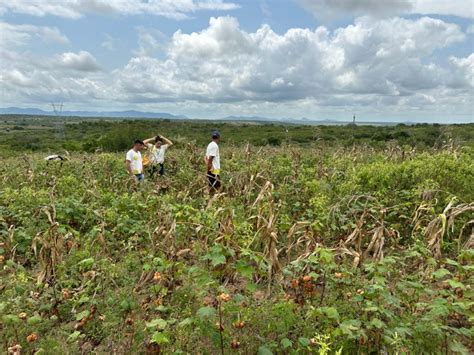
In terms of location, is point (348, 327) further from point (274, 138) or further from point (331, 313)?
point (274, 138)

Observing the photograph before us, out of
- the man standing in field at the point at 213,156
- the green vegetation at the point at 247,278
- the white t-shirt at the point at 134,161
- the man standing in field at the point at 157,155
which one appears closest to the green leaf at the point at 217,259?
the green vegetation at the point at 247,278

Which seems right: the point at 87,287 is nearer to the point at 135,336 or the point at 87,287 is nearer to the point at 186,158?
the point at 135,336

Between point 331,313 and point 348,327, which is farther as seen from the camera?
point 331,313

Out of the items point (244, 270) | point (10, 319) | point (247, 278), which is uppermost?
point (244, 270)

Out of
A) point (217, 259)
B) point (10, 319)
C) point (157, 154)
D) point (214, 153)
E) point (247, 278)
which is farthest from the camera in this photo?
point (157, 154)

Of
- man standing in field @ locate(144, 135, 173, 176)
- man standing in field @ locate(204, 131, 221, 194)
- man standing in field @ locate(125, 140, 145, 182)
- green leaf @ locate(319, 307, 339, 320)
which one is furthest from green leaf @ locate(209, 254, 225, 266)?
man standing in field @ locate(144, 135, 173, 176)

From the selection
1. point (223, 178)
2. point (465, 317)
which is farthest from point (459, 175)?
point (223, 178)

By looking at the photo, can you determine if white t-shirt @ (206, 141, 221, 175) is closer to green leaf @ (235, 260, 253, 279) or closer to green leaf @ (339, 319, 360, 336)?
green leaf @ (235, 260, 253, 279)

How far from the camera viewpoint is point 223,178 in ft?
27.6

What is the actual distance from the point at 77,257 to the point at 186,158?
608cm

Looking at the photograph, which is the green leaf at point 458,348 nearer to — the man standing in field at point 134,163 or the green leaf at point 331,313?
the green leaf at point 331,313

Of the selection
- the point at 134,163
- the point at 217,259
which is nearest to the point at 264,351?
the point at 217,259

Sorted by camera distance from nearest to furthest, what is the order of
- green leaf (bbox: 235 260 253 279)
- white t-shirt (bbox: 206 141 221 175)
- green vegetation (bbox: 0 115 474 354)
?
green leaf (bbox: 235 260 253 279), green vegetation (bbox: 0 115 474 354), white t-shirt (bbox: 206 141 221 175)

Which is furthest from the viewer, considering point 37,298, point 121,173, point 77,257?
point 121,173
